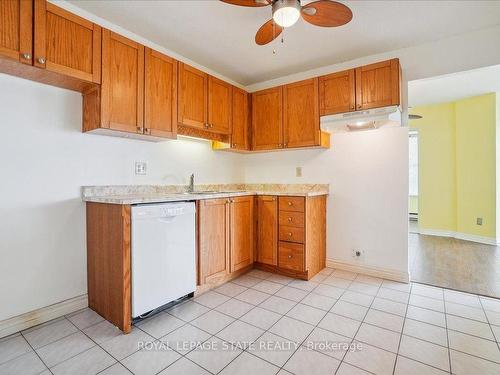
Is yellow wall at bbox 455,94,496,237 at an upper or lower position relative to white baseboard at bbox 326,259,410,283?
upper

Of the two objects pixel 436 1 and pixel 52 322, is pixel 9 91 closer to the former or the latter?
pixel 52 322

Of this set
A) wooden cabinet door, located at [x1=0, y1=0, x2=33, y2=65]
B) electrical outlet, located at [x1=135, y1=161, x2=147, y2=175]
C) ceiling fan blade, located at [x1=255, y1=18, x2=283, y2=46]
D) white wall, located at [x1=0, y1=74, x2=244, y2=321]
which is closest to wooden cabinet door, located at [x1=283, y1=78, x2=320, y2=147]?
ceiling fan blade, located at [x1=255, y1=18, x2=283, y2=46]

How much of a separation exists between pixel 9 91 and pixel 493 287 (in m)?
4.40

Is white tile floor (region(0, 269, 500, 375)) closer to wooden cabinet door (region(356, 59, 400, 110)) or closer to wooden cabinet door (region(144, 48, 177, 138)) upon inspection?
wooden cabinet door (region(144, 48, 177, 138))

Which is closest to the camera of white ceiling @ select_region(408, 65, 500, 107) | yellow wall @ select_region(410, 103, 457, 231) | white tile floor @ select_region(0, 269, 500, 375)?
white tile floor @ select_region(0, 269, 500, 375)

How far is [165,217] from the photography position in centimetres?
197

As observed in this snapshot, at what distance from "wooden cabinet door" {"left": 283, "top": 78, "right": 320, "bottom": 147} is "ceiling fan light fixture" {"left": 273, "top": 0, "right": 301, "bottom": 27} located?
1313 mm

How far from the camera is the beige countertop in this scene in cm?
190

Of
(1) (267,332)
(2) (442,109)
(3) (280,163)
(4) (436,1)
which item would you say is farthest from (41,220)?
(2) (442,109)

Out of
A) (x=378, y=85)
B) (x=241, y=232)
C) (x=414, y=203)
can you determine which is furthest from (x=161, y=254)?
(x=414, y=203)

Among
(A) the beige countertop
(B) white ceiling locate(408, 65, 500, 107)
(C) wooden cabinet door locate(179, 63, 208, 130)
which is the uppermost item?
(B) white ceiling locate(408, 65, 500, 107)

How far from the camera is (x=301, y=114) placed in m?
2.99

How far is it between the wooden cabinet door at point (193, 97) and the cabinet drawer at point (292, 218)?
1265 mm

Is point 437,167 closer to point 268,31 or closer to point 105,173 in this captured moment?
point 268,31
